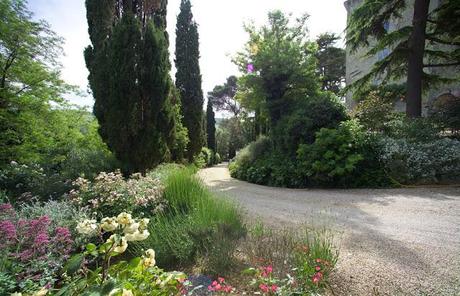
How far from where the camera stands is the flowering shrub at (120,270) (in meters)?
1.38

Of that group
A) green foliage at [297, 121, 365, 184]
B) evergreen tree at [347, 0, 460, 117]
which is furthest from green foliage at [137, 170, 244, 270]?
evergreen tree at [347, 0, 460, 117]

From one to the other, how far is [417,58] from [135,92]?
29.0 feet

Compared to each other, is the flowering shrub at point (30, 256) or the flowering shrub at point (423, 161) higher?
the flowering shrub at point (423, 161)

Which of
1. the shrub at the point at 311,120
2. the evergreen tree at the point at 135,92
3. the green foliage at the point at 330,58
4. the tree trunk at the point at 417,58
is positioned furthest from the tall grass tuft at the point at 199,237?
the green foliage at the point at 330,58

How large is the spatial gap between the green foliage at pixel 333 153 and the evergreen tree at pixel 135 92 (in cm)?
411

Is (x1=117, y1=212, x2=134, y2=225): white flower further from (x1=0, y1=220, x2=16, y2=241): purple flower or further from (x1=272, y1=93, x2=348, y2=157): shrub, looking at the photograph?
(x1=272, y1=93, x2=348, y2=157): shrub

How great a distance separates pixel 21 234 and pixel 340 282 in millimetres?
2609

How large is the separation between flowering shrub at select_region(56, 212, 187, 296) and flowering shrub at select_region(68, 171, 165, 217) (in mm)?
1697

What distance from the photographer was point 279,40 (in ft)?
37.2

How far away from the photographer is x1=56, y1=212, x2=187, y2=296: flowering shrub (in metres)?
1.38

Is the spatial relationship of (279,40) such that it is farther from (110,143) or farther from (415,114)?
(110,143)

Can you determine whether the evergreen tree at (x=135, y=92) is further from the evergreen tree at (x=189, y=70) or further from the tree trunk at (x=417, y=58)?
the evergreen tree at (x=189, y=70)

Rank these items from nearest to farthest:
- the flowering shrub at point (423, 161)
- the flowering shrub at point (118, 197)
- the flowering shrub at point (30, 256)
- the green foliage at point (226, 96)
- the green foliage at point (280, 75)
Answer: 1. the flowering shrub at point (30, 256)
2. the flowering shrub at point (118, 197)
3. the flowering shrub at point (423, 161)
4. the green foliage at point (280, 75)
5. the green foliage at point (226, 96)

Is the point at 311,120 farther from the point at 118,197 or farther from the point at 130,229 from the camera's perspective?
the point at 130,229
